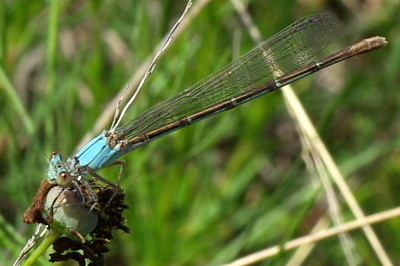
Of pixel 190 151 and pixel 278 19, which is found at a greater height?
pixel 278 19

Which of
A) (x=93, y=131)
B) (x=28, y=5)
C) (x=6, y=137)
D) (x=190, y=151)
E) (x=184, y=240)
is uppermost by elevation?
(x=28, y=5)

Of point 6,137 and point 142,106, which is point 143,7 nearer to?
point 142,106

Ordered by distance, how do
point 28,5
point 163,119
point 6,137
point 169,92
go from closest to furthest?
point 163,119
point 169,92
point 28,5
point 6,137

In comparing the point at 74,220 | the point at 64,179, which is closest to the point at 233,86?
the point at 64,179

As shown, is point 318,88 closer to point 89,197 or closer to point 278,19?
point 278,19

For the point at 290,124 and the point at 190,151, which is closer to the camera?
the point at 190,151

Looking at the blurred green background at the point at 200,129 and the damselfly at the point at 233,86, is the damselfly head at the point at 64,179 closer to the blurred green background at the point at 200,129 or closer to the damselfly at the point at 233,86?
the damselfly at the point at 233,86

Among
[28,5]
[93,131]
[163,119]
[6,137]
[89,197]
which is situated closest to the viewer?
[89,197]

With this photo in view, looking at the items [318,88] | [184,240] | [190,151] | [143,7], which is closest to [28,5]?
[143,7]

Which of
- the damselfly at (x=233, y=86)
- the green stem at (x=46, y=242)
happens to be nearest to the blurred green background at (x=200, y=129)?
the damselfly at (x=233, y=86)
